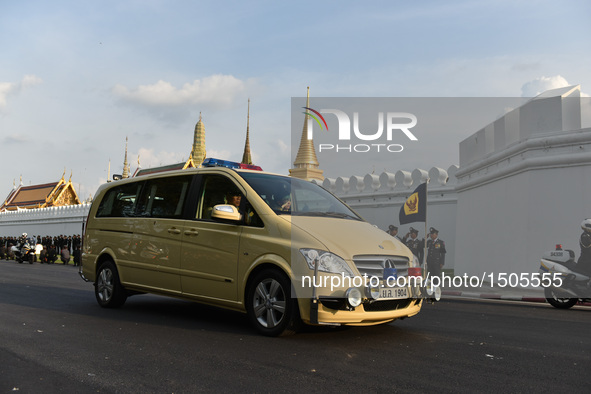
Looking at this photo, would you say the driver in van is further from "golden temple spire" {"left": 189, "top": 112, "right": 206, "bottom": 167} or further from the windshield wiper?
"golden temple spire" {"left": 189, "top": 112, "right": 206, "bottom": 167}

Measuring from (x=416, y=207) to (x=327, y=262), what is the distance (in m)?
11.9

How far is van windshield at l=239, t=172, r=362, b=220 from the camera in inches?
242

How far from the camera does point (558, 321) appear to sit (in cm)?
760

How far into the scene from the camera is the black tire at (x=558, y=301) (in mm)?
9734

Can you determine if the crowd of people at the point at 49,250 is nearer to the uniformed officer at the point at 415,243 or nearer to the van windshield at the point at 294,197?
the uniformed officer at the point at 415,243

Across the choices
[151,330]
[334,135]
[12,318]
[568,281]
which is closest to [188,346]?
[151,330]

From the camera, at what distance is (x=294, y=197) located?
643 centimetres

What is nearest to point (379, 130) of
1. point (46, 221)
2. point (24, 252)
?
point (24, 252)

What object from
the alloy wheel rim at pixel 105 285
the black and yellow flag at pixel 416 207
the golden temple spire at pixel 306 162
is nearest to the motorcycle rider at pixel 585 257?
the black and yellow flag at pixel 416 207

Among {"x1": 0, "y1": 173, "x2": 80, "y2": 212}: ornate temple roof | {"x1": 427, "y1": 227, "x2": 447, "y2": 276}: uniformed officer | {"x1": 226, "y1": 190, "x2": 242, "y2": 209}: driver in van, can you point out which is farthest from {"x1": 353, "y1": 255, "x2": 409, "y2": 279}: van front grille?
{"x1": 0, "y1": 173, "x2": 80, "y2": 212}: ornate temple roof

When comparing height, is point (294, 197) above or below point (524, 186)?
below

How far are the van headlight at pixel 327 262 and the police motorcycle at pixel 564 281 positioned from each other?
20.3ft

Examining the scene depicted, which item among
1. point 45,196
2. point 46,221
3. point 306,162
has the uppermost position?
point 306,162

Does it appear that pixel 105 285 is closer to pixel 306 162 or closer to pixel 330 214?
pixel 330 214
